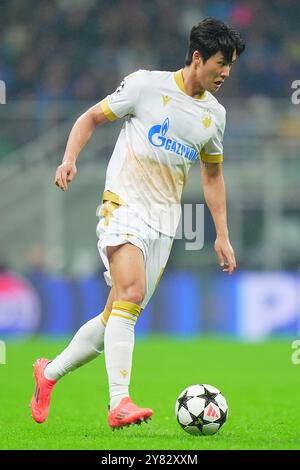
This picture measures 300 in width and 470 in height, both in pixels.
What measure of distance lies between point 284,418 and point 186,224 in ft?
22.0

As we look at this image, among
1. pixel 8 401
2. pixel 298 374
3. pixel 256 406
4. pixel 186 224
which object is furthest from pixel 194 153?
pixel 186 224

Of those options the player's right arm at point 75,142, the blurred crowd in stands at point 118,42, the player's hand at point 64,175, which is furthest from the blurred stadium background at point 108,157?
the player's hand at point 64,175

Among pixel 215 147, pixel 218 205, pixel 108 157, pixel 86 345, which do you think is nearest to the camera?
pixel 86 345

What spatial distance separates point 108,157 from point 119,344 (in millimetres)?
11854

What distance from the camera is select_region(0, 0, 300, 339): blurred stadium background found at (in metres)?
15.5

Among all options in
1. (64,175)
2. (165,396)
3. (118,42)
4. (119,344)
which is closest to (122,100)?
(64,175)

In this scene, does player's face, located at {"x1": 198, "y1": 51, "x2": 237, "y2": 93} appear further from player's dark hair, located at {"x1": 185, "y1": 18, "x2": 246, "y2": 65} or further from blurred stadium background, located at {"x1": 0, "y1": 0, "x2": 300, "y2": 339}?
blurred stadium background, located at {"x1": 0, "y1": 0, "x2": 300, "y2": 339}

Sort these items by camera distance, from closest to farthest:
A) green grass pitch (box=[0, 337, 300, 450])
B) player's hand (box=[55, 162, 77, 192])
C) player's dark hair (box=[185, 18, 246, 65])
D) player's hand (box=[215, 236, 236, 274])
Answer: green grass pitch (box=[0, 337, 300, 450]), player's hand (box=[55, 162, 77, 192]), player's dark hair (box=[185, 18, 246, 65]), player's hand (box=[215, 236, 236, 274])

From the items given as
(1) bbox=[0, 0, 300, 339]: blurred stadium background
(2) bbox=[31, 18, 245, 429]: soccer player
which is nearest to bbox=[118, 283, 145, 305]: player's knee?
(2) bbox=[31, 18, 245, 429]: soccer player

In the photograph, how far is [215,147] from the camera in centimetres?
642

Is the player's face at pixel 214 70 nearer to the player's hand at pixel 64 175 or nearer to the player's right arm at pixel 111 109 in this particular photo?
the player's right arm at pixel 111 109

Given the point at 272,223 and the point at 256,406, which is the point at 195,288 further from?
the point at 256,406

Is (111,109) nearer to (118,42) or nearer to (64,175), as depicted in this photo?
(64,175)

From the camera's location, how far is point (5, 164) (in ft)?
57.5
